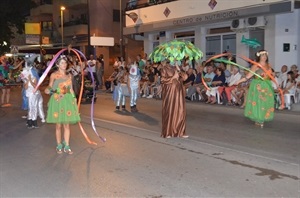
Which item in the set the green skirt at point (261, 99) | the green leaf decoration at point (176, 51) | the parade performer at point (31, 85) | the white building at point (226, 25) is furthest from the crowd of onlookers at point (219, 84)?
the green leaf decoration at point (176, 51)

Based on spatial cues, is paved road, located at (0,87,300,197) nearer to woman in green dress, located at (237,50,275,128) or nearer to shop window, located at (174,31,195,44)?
woman in green dress, located at (237,50,275,128)

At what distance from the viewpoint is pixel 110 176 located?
6402mm

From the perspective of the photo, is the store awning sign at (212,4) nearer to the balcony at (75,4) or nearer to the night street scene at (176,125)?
the night street scene at (176,125)

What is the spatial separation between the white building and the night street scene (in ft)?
0.20

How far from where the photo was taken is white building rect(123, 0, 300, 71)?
17344 mm

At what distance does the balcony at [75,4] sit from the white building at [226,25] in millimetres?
14754

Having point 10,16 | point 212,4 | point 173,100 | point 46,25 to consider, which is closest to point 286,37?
point 212,4

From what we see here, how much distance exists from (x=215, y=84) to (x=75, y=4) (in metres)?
28.5

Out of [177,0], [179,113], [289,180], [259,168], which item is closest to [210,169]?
[259,168]

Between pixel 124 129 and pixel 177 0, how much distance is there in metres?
14.4

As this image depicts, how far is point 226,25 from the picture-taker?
20844mm

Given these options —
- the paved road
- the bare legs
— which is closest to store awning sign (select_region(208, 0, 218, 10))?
the paved road

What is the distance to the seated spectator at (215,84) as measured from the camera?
16.1 meters

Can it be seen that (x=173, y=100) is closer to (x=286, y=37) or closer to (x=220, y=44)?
(x=286, y=37)
